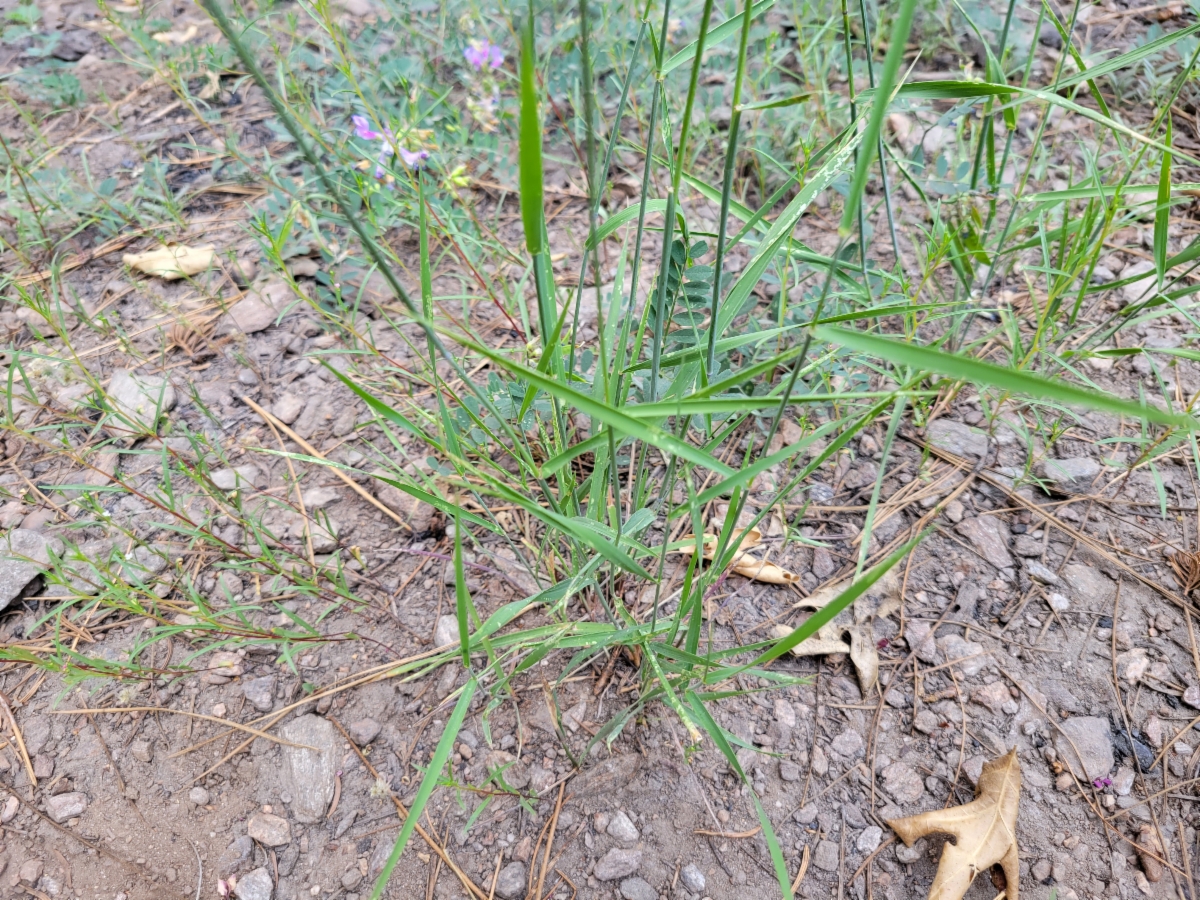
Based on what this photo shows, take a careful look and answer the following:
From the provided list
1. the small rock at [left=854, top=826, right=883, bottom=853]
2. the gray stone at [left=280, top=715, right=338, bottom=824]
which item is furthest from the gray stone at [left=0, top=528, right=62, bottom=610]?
the small rock at [left=854, top=826, right=883, bottom=853]

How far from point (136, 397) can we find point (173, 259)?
1.45 feet

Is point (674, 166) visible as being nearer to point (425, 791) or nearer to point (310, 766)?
point (425, 791)

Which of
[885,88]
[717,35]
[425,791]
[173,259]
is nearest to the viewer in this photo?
[885,88]

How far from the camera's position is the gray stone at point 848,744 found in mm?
1188

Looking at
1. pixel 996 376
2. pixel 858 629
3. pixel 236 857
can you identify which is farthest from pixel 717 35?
pixel 236 857

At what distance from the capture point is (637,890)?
1079mm

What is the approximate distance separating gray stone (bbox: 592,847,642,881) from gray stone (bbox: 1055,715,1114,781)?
697 mm

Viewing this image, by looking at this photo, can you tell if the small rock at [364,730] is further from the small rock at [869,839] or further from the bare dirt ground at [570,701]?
the small rock at [869,839]

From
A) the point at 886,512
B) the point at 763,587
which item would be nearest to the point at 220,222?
the point at 763,587

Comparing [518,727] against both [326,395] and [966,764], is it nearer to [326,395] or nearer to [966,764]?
[966,764]

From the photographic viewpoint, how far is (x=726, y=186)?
763mm

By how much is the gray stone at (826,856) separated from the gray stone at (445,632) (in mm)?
680

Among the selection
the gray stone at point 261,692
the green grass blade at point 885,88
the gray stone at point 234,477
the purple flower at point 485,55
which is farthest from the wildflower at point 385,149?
the green grass blade at point 885,88

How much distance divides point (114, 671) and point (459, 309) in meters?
1.07
